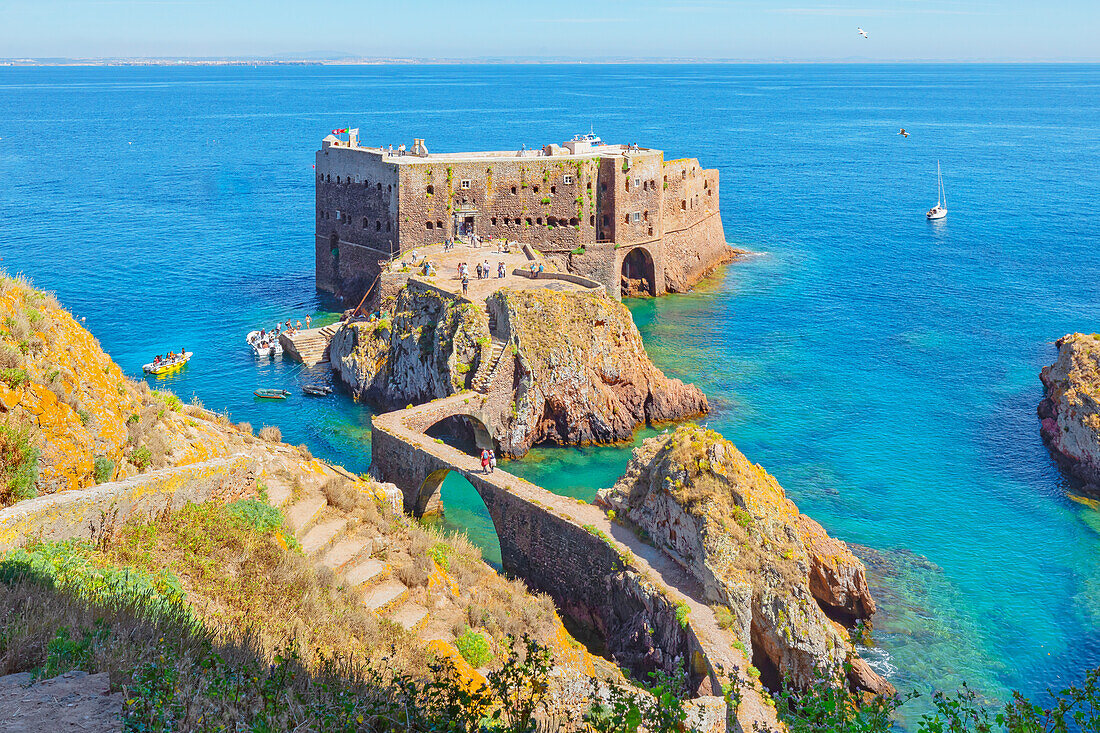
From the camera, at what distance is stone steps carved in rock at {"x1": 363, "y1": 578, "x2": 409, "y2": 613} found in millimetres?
18281

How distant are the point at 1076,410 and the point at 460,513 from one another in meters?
25.2

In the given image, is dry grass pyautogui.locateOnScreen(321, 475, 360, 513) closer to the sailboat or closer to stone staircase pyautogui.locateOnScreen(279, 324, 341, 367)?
stone staircase pyautogui.locateOnScreen(279, 324, 341, 367)

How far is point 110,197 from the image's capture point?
99.6 meters

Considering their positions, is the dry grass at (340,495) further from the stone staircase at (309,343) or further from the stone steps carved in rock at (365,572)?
the stone staircase at (309,343)

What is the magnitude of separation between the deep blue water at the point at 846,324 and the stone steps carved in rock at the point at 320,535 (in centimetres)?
1284

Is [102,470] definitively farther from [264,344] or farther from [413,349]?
[264,344]

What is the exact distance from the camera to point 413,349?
4525 cm

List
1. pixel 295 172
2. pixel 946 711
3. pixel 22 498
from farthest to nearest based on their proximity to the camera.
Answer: pixel 295 172 → pixel 22 498 → pixel 946 711

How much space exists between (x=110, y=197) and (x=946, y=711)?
104412 mm

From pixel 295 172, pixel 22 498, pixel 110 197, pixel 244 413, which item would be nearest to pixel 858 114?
pixel 295 172

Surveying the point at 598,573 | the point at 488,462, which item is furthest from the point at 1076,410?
the point at 488,462

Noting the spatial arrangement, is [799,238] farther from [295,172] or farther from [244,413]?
[295,172]

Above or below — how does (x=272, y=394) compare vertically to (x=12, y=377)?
below

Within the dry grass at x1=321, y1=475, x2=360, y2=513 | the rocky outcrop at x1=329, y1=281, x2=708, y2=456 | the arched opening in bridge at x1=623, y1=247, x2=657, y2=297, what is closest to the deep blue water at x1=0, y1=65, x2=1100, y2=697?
the rocky outcrop at x1=329, y1=281, x2=708, y2=456
